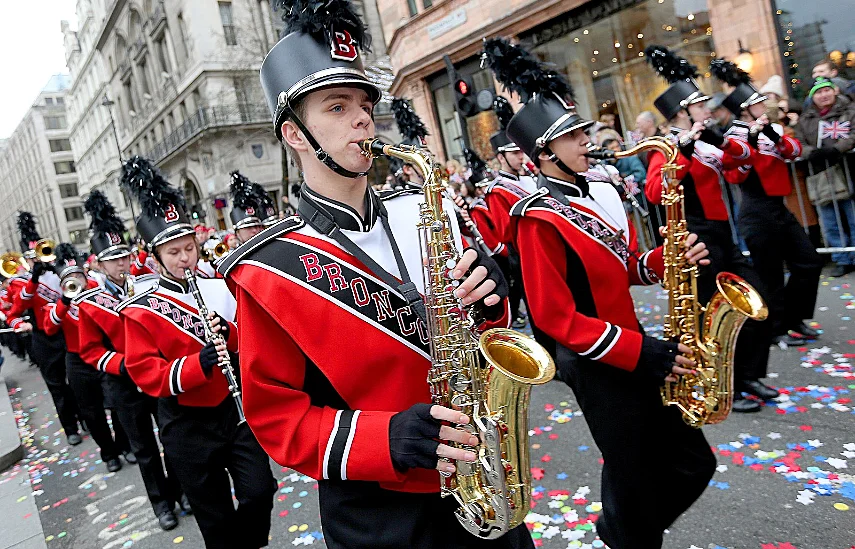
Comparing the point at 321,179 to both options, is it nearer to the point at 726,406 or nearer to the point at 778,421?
the point at 726,406

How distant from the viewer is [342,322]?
1763mm

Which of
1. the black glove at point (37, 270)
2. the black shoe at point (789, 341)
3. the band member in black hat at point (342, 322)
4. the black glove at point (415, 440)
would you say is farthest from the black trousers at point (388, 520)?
the black glove at point (37, 270)

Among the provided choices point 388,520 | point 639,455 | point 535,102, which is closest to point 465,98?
point 535,102

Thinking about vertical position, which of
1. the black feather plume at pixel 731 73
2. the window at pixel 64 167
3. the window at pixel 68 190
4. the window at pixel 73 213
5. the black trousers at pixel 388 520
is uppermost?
the window at pixel 64 167

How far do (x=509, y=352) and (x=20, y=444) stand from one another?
825 cm

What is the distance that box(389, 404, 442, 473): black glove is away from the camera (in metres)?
1.61

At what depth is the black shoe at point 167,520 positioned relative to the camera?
4.77 meters

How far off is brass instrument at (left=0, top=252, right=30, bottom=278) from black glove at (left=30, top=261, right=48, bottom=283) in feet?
6.91

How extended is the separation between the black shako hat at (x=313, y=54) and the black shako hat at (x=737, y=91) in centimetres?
486

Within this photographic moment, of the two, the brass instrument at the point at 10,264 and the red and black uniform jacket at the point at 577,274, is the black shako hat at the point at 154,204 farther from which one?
the brass instrument at the point at 10,264

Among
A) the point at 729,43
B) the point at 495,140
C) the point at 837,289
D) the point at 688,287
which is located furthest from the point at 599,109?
the point at 688,287

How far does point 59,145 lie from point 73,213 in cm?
893

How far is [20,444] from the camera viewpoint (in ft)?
25.2

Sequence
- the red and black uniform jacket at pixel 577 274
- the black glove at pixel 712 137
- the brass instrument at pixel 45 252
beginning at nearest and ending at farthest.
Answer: the red and black uniform jacket at pixel 577 274 → the black glove at pixel 712 137 → the brass instrument at pixel 45 252
